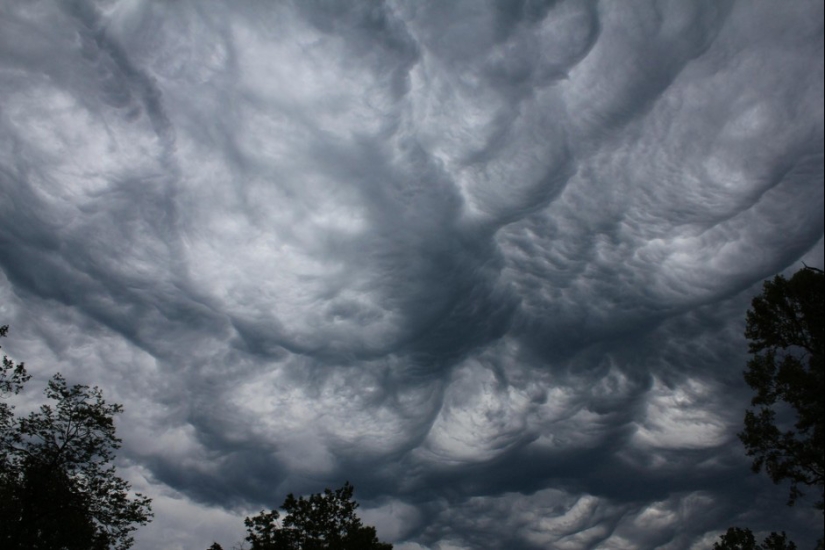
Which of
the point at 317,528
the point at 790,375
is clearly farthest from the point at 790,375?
the point at 317,528

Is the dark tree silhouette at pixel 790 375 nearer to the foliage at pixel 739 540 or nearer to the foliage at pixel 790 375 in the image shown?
the foliage at pixel 790 375

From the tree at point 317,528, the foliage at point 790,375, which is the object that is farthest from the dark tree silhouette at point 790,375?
the tree at point 317,528

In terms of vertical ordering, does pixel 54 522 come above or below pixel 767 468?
above

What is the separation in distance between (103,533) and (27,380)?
44.3 feet

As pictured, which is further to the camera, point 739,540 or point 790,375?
point 739,540

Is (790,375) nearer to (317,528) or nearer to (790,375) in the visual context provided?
(790,375)

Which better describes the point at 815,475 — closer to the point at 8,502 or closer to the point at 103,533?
the point at 103,533

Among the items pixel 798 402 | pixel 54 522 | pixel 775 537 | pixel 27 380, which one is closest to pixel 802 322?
pixel 798 402

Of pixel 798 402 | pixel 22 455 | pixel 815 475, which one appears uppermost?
pixel 22 455

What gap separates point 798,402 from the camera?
886 inches

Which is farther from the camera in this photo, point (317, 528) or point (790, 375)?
point (317, 528)

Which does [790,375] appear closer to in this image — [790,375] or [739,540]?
[790,375]

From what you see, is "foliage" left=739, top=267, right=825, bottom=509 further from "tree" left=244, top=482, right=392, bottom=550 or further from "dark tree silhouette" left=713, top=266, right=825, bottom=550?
"tree" left=244, top=482, right=392, bottom=550

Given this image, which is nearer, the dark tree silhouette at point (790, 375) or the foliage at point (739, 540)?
the dark tree silhouette at point (790, 375)
